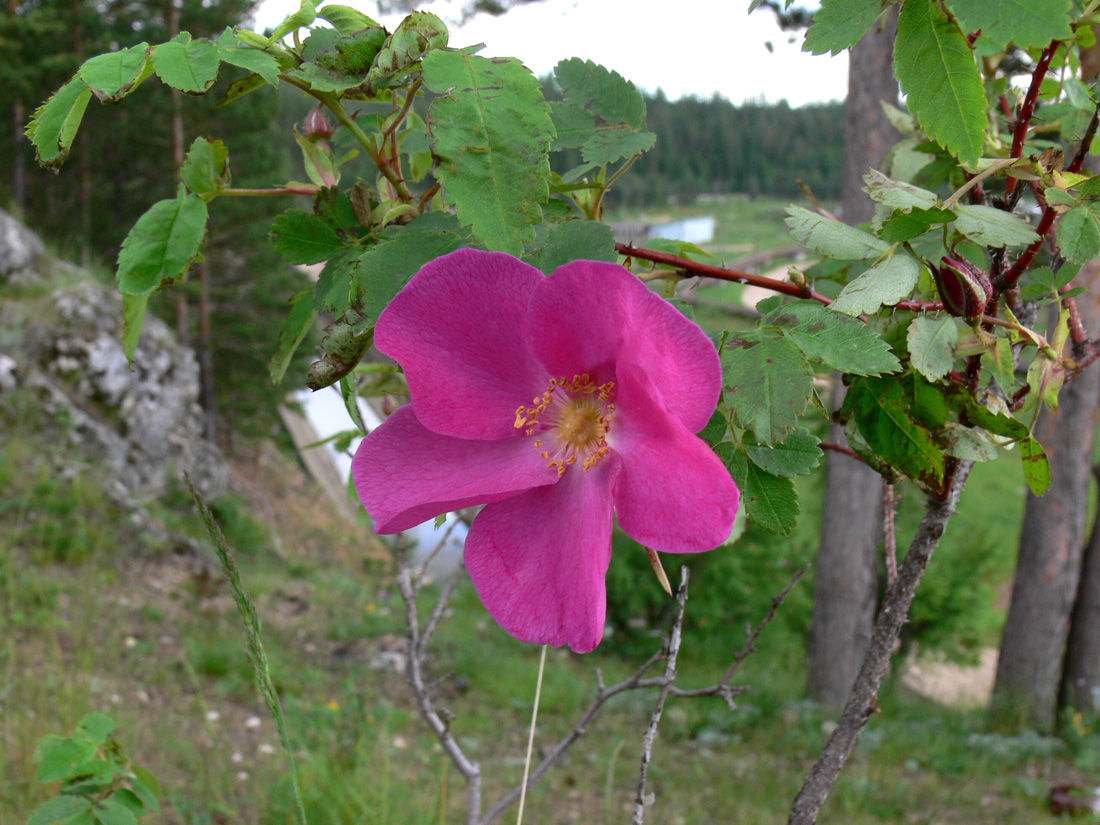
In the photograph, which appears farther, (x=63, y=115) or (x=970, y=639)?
(x=970, y=639)

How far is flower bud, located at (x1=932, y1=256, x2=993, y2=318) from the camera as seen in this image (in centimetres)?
63

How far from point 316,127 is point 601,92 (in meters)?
0.28

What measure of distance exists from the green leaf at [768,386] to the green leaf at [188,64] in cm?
43

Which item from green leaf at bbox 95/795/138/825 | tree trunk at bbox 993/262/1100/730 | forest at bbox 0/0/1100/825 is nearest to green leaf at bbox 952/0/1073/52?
forest at bbox 0/0/1100/825

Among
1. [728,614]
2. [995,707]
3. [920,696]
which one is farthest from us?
[920,696]

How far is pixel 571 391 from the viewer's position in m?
0.61

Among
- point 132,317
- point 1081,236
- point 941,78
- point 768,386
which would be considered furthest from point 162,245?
point 1081,236

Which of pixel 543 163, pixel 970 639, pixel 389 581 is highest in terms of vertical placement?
pixel 543 163

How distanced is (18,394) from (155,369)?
192 cm

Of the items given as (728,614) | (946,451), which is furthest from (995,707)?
(946,451)

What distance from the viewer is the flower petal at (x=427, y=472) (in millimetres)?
567

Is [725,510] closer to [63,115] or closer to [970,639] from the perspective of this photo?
[63,115]

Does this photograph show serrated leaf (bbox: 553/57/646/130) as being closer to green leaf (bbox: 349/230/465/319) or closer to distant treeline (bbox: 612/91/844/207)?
green leaf (bbox: 349/230/465/319)

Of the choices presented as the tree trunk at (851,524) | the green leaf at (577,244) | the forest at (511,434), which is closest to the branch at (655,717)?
the forest at (511,434)
